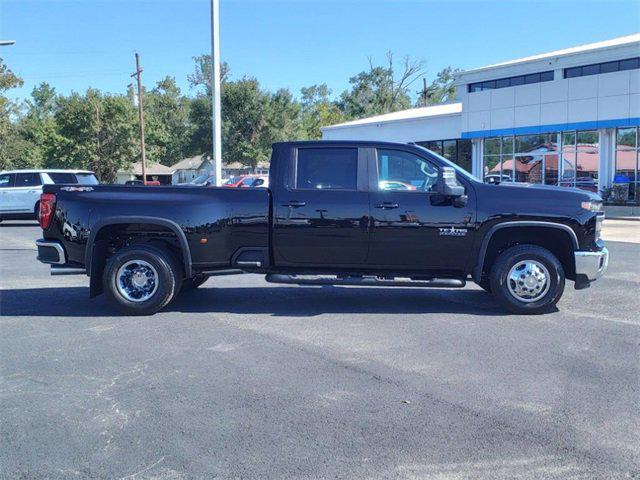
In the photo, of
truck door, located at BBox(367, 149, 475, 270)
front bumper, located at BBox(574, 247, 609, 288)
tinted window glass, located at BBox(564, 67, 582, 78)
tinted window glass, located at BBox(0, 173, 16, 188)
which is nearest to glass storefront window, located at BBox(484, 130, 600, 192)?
tinted window glass, located at BBox(564, 67, 582, 78)

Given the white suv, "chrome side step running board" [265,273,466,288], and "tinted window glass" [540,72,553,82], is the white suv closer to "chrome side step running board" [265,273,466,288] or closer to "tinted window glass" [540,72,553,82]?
"chrome side step running board" [265,273,466,288]

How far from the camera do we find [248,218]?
731 cm

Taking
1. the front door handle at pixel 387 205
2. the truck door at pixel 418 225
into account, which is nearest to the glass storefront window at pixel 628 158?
the truck door at pixel 418 225

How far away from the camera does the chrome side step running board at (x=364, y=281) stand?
7215 millimetres

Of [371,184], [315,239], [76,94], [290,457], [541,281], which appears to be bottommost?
[290,457]

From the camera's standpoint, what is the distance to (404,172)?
24.3 ft

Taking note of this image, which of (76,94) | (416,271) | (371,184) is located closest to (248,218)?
(371,184)

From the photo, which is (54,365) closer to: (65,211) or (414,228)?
(65,211)

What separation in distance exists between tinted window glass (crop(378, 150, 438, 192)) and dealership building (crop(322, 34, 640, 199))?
51.4 feet

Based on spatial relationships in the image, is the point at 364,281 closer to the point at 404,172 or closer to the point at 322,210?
the point at 322,210

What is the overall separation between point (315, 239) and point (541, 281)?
2652mm

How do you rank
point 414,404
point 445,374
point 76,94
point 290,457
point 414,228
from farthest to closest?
1. point 76,94
2. point 414,228
3. point 445,374
4. point 414,404
5. point 290,457

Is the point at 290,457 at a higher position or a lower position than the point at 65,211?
lower

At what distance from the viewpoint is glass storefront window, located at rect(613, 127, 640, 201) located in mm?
25188
